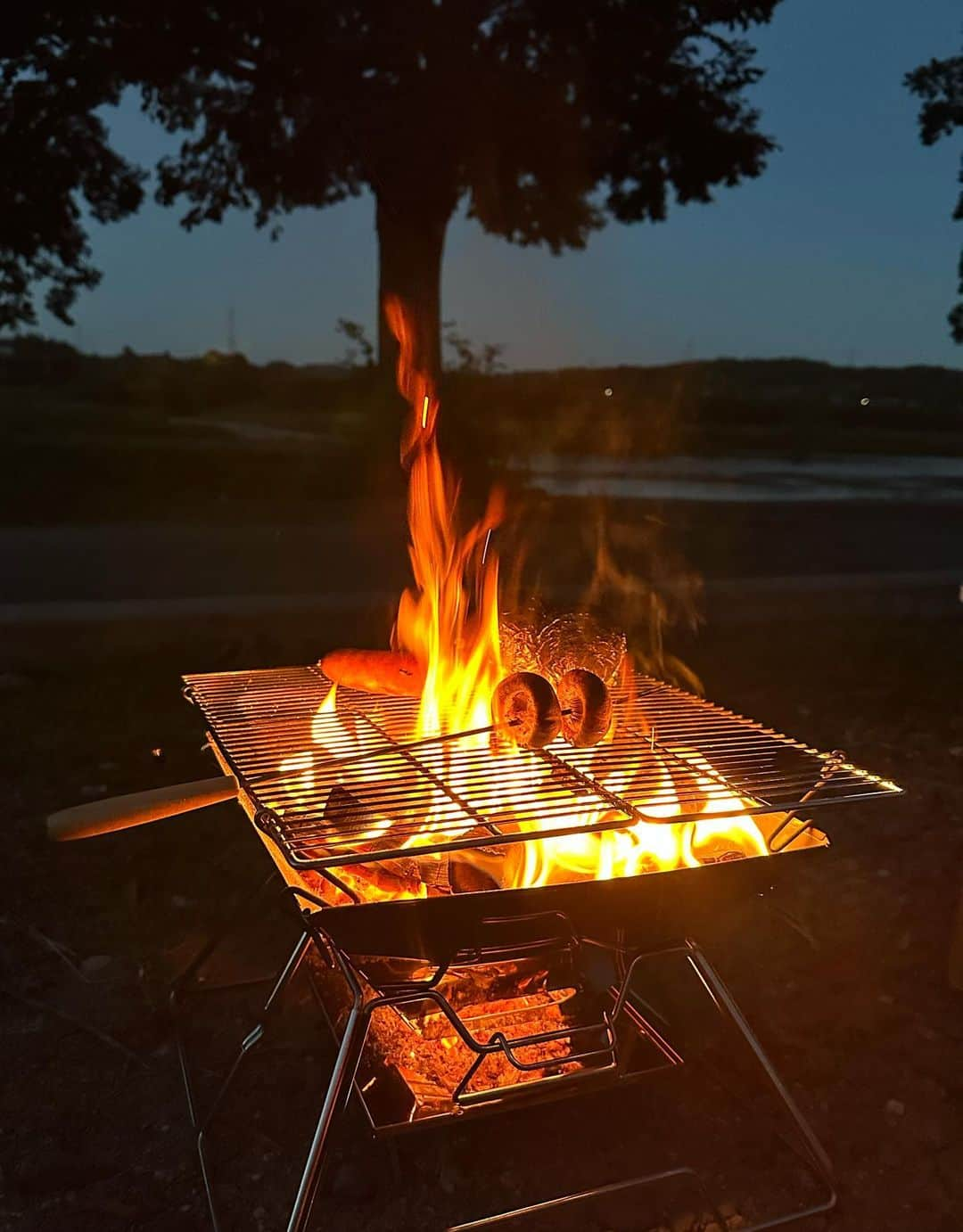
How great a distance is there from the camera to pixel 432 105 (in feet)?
31.7

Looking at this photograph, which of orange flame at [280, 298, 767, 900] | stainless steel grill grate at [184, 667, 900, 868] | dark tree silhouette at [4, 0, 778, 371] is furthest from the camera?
dark tree silhouette at [4, 0, 778, 371]

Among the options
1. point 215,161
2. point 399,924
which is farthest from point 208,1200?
point 215,161

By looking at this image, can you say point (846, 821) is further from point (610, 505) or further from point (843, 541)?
point (610, 505)

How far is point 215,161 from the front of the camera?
11359mm

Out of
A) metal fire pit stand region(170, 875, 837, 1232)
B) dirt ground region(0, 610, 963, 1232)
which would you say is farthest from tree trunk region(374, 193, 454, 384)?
metal fire pit stand region(170, 875, 837, 1232)

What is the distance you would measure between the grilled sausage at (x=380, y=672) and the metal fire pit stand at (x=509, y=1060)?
0.56m

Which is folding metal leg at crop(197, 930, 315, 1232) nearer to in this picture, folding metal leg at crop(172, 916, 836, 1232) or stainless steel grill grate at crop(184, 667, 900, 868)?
folding metal leg at crop(172, 916, 836, 1232)

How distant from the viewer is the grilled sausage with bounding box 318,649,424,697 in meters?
2.61

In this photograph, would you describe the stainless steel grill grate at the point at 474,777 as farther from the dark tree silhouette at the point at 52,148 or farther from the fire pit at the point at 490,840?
the dark tree silhouette at the point at 52,148

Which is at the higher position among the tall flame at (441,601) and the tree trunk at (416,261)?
the tree trunk at (416,261)

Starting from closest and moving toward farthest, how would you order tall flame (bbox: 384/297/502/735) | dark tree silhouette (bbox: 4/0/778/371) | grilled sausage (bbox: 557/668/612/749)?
grilled sausage (bbox: 557/668/612/749), tall flame (bbox: 384/297/502/735), dark tree silhouette (bbox: 4/0/778/371)

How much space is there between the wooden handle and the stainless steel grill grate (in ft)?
0.20

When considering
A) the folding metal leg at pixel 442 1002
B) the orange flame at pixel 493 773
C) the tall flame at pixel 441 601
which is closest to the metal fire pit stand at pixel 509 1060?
the folding metal leg at pixel 442 1002

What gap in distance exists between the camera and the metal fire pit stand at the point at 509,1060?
1.79 metres
